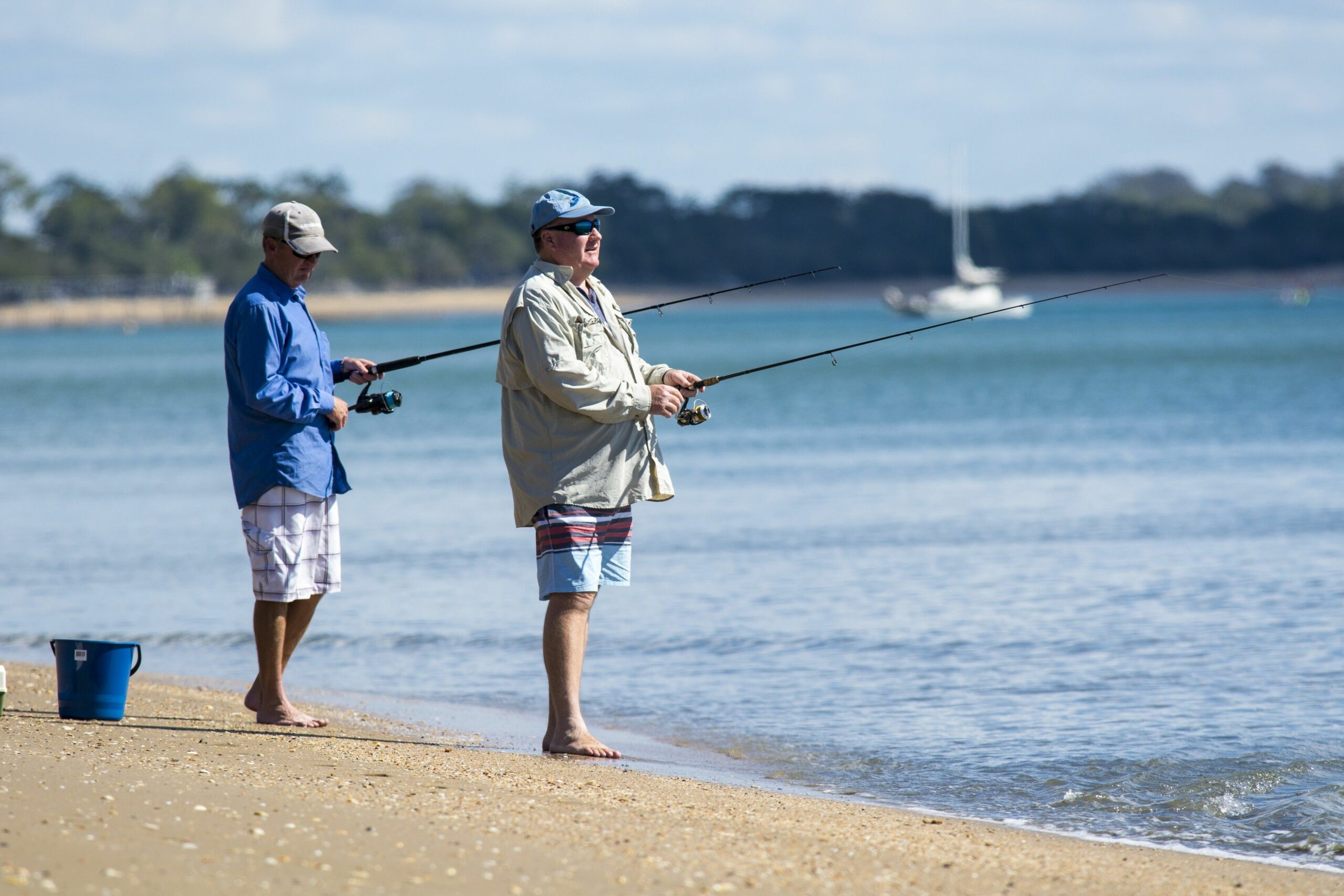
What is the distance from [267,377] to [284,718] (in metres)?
1.11

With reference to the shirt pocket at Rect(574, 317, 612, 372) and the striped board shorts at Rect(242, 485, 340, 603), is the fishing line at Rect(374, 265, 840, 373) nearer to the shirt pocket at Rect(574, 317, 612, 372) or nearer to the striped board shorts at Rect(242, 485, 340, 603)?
the shirt pocket at Rect(574, 317, 612, 372)

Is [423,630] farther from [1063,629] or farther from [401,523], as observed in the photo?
[401,523]

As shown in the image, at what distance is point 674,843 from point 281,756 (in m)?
1.37

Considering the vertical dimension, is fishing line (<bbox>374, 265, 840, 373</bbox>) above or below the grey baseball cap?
below

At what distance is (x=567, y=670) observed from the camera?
15.7 feet

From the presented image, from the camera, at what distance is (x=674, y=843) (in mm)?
3652

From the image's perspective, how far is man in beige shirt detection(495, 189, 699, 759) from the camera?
Result: 4551 mm

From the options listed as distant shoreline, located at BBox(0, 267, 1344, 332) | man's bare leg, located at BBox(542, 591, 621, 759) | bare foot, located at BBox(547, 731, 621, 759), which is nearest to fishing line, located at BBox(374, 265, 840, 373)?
man's bare leg, located at BBox(542, 591, 621, 759)

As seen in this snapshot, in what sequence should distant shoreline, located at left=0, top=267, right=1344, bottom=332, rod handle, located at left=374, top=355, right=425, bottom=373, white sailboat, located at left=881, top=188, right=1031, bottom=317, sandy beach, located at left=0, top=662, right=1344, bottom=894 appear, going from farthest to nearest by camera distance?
distant shoreline, located at left=0, top=267, right=1344, bottom=332 → white sailboat, located at left=881, top=188, right=1031, bottom=317 → rod handle, located at left=374, top=355, right=425, bottom=373 → sandy beach, located at left=0, top=662, right=1344, bottom=894

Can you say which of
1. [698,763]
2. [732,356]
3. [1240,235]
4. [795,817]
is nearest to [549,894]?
[795,817]

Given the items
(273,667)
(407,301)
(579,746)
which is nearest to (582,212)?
(579,746)

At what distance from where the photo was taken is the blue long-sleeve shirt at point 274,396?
15.5 feet

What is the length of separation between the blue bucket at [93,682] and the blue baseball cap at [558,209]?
1816mm

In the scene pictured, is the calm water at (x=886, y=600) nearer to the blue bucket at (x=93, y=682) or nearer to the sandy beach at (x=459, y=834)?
the sandy beach at (x=459, y=834)
